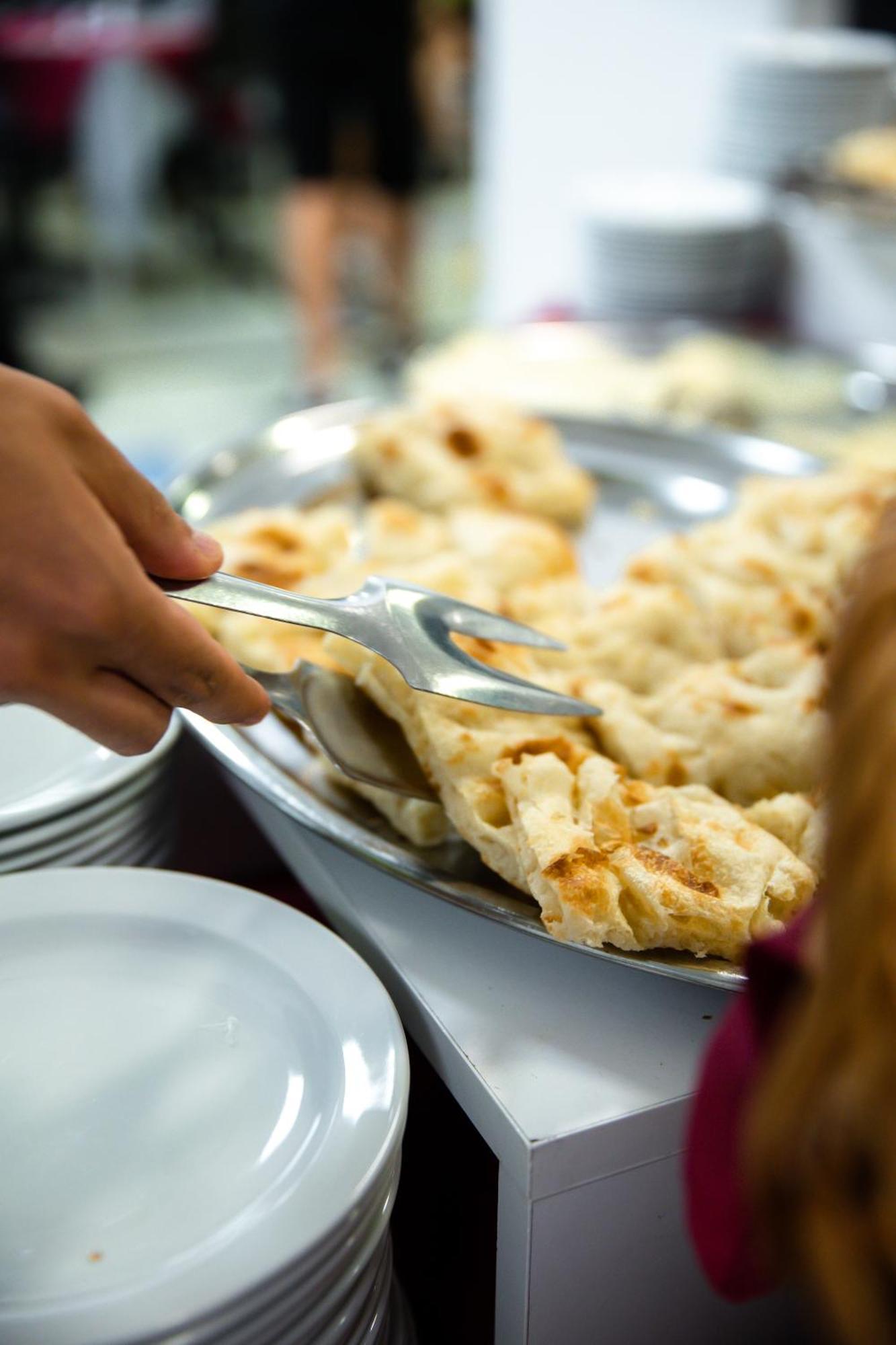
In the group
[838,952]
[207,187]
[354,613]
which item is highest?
[838,952]

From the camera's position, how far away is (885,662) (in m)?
0.38

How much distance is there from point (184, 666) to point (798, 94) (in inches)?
82.1

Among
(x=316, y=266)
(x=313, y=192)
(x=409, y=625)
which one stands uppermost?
(x=409, y=625)

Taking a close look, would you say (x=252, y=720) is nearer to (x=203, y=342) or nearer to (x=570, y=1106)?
(x=570, y=1106)

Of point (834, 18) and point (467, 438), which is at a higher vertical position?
point (834, 18)

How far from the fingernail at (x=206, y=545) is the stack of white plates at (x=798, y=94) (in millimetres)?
1739

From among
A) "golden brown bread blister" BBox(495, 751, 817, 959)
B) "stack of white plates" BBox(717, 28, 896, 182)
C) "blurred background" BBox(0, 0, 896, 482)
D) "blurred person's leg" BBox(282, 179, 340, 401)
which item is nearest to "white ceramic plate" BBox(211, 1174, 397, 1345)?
"golden brown bread blister" BBox(495, 751, 817, 959)

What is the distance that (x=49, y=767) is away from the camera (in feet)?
3.09

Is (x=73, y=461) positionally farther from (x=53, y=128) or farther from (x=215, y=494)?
(x=53, y=128)

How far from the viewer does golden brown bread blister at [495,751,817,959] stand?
72 centimetres

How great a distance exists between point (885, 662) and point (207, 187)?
7151 millimetres

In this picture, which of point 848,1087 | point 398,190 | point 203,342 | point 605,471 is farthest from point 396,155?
point 848,1087

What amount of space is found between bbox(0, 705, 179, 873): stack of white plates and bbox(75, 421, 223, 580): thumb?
0.25 m

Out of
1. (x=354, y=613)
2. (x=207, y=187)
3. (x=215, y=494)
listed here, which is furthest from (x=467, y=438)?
(x=207, y=187)
